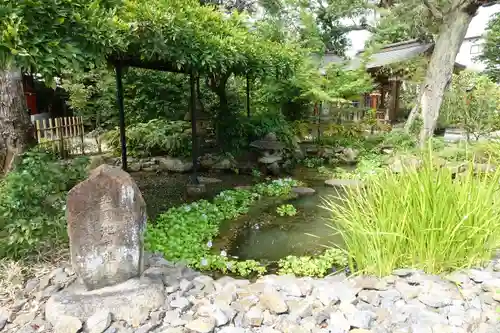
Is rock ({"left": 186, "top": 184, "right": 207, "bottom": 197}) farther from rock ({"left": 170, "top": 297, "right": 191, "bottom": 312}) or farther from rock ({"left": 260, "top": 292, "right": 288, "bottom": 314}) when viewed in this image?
rock ({"left": 260, "top": 292, "right": 288, "bottom": 314})

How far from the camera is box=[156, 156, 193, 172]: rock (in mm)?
7368

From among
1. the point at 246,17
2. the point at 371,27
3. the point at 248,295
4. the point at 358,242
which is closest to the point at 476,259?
the point at 358,242

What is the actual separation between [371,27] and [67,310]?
2086cm

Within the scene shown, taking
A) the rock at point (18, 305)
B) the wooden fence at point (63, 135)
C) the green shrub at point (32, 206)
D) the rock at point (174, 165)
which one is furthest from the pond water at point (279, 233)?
the wooden fence at point (63, 135)

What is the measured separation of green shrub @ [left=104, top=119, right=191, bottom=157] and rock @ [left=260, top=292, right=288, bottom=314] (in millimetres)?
5923

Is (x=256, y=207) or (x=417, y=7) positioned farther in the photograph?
(x=417, y=7)

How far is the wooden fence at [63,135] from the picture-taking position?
7.69 metres

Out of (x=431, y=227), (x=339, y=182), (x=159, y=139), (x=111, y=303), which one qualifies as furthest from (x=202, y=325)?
(x=159, y=139)

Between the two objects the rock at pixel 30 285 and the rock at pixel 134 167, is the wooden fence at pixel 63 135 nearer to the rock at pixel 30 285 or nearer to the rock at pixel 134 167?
the rock at pixel 134 167

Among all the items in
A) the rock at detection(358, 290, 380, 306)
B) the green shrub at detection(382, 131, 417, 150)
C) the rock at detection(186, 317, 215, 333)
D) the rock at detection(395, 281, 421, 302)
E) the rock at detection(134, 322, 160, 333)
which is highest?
the green shrub at detection(382, 131, 417, 150)

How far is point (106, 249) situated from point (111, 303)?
1.03 feet

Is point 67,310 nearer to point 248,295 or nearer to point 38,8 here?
point 248,295

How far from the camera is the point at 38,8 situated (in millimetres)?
2492

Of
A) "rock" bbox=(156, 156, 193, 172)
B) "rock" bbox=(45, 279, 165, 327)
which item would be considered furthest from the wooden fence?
"rock" bbox=(45, 279, 165, 327)
